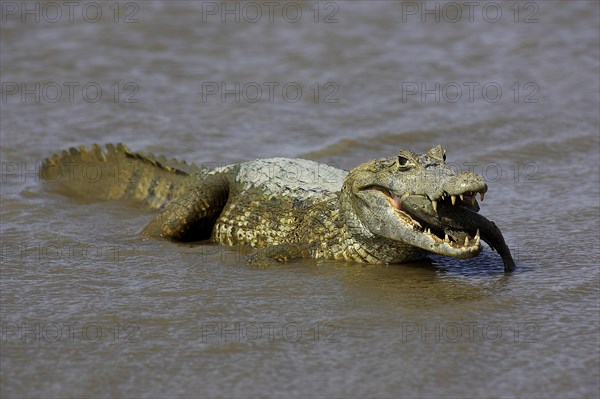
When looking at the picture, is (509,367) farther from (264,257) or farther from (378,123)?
(378,123)

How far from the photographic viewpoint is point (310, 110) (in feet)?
→ 35.0

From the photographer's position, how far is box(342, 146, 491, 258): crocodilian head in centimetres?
581

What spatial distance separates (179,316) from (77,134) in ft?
16.9

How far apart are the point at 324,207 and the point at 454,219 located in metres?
1.03

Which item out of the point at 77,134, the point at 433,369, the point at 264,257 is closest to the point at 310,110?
the point at 77,134
